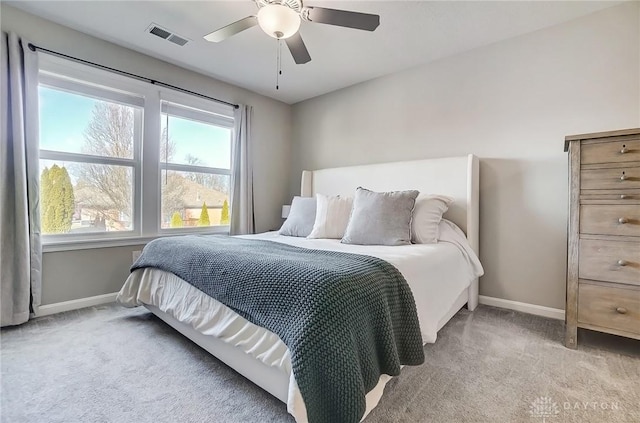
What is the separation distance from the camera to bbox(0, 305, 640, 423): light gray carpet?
1.32m

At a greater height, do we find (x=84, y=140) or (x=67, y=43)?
(x=67, y=43)

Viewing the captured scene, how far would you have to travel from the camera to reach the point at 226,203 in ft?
12.5

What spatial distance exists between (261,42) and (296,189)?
6.98 feet

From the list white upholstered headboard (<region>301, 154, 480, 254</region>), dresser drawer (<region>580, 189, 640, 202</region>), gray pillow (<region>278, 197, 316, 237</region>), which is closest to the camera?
dresser drawer (<region>580, 189, 640, 202</region>)

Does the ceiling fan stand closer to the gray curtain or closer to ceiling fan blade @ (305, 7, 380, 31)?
ceiling fan blade @ (305, 7, 380, 31)

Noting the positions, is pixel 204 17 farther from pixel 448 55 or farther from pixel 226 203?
pixel 448 55

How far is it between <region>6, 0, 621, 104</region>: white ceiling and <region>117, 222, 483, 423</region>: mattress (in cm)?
172

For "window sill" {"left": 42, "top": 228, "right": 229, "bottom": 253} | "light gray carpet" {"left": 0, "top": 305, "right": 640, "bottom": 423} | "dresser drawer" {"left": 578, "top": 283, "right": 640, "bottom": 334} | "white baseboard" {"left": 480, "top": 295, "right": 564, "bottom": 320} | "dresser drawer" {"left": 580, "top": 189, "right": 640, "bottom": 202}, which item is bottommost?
"light gray carpet" {"left": 0, "top": 305, "right": 640, "bottom": 423}

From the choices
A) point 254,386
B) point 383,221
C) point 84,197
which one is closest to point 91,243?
point 84,197

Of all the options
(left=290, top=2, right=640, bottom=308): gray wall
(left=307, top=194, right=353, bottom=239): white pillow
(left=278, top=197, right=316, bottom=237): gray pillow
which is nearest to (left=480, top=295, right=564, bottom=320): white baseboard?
(left=290, top=2, right=640, bottom=308): gray wall

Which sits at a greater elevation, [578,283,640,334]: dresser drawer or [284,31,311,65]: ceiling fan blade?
[284,31,311,65]: ceiling fan blade

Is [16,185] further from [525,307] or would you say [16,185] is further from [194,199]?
[525,307]

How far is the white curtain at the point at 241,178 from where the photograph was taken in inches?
146

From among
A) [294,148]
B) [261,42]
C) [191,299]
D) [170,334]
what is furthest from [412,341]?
[294,148]
